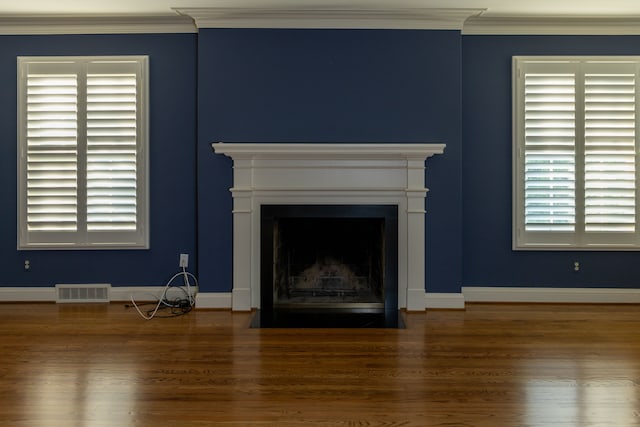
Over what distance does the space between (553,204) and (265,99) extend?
8.95 ft

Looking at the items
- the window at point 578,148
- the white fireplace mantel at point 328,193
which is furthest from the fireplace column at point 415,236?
the window at point 578,148

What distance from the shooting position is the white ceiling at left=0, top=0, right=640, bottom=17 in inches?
171

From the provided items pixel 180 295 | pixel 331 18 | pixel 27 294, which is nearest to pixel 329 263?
pixel 180 295

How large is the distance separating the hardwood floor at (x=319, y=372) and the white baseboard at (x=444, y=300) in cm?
28

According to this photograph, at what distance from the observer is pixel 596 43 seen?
4.85 m

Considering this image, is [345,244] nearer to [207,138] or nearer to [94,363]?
[207,138]

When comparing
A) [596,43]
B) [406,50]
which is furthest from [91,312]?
[596,43]

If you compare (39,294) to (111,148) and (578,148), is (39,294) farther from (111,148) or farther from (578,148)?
(578,148)

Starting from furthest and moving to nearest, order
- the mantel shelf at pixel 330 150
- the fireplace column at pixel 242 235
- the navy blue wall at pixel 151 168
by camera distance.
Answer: the navy blue wall at pixel 151 168
the fireplace column at pixel 242 235
the mantel shelf at pixel 330 150

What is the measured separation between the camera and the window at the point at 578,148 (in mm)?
4770

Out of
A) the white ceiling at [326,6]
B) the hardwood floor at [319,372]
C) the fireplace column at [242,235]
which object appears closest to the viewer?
the hardwood floor at [319,372]

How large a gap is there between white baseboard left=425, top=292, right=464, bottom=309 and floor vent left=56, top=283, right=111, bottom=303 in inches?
114

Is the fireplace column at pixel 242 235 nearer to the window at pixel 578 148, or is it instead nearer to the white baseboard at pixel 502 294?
the white baseboard at pixel 502 294

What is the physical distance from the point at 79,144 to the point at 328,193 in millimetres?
2269
